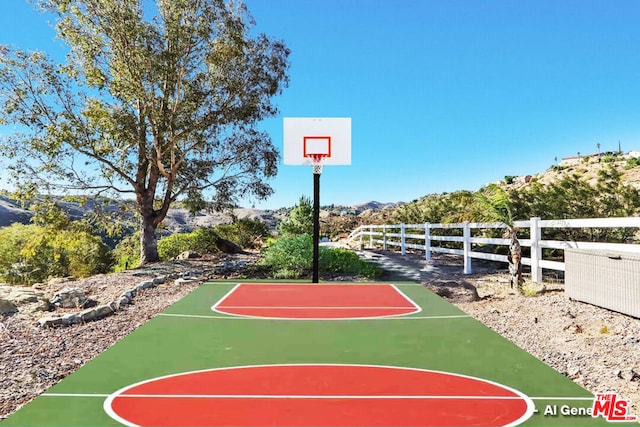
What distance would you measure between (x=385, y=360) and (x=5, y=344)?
14.0ft

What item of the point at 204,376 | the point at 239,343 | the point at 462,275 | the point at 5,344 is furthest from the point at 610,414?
the point at 462,275

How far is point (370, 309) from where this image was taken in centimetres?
625

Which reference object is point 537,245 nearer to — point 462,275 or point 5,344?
point 462,275

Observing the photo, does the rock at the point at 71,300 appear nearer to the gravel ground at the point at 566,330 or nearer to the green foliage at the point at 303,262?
the green foliage at the point at 303,262

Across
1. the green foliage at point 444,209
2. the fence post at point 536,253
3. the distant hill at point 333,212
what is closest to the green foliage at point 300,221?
the distant hill at point 333,212

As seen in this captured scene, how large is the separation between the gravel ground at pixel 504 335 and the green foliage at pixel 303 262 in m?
2.53

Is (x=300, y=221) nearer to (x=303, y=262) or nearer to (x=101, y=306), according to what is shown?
(x=303, y=262)

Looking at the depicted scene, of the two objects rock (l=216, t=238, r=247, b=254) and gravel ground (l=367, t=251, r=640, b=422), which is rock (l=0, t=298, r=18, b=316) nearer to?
gravel ground (l=367, t=251, r=640, b=422)

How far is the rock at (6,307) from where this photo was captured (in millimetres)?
7113

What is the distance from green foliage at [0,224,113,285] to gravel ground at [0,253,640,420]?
9986 millimetres

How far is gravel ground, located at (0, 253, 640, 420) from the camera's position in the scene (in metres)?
4.07

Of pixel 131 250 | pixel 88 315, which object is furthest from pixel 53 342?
pixel 131 250

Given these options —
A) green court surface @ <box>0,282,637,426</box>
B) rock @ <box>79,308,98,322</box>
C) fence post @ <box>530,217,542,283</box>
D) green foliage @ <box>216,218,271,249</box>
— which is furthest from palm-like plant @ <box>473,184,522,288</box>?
green foliage @ <box>216,218,271,249</box>

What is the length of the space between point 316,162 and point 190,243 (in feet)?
39.0
